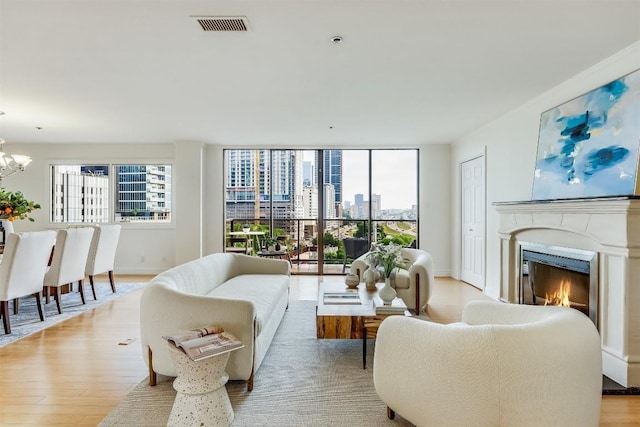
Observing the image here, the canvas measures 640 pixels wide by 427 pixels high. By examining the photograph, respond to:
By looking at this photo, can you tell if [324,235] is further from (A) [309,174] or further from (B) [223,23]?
(B) [223,23]

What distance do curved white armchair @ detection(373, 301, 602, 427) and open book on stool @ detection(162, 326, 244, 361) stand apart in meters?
1.00

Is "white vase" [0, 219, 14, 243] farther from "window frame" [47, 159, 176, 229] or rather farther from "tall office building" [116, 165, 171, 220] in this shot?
"tall office building" [116, 165, 171, 220]

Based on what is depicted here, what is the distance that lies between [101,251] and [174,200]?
1.96 meters

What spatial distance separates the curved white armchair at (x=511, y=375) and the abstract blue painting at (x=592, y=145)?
175 cm

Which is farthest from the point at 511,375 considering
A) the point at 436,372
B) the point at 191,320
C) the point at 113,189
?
the point at 113,189

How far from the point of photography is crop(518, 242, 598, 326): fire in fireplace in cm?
280

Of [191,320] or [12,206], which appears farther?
[12,206]

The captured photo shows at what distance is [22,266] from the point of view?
3656mm

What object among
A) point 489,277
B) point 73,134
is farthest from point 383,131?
point 73,134

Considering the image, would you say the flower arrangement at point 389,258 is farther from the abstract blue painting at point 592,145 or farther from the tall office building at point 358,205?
the tall office building at point 358,205

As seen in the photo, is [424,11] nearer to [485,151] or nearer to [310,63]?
[310,63]

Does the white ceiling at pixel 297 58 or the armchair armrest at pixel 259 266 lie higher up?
the white ceiling at pixel 297 58

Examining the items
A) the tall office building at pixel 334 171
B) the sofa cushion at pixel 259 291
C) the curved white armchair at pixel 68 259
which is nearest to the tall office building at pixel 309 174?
the tall office building at pixel 334 171

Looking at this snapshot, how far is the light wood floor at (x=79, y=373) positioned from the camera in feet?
7.09
